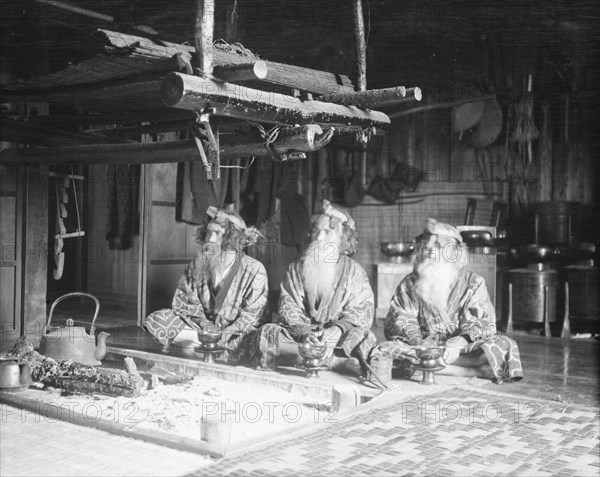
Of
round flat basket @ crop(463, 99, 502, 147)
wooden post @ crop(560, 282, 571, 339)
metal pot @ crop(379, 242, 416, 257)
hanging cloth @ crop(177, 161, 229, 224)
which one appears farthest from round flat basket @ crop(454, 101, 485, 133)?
hanging cloth @ crop(177, 161, 229, 224)

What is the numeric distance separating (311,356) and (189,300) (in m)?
1.89

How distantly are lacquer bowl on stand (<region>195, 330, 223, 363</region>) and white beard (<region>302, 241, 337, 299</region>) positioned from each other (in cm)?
107

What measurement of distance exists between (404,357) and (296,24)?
4993 mm

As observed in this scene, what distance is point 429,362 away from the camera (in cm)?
663

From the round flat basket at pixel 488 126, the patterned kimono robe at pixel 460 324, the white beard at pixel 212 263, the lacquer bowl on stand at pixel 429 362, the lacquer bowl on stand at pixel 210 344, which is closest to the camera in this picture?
the lacquer bowl on stand at pixel 429 362

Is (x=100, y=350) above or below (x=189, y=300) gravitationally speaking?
below

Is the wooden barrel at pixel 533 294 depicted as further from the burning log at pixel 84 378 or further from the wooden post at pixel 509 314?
the burning log at pixel 84 378

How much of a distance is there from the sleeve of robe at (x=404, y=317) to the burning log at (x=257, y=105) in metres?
2.24

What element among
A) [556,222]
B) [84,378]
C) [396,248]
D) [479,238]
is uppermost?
[556,222]

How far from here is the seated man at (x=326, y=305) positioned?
707cm

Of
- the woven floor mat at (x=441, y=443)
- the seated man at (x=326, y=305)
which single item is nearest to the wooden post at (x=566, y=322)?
the seated man at (x=326, y=305)

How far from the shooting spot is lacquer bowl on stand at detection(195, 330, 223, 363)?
7402 millimetres

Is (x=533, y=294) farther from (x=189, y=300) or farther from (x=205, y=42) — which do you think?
(x=205, y=42)

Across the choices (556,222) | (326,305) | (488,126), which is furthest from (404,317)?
(488,126)
